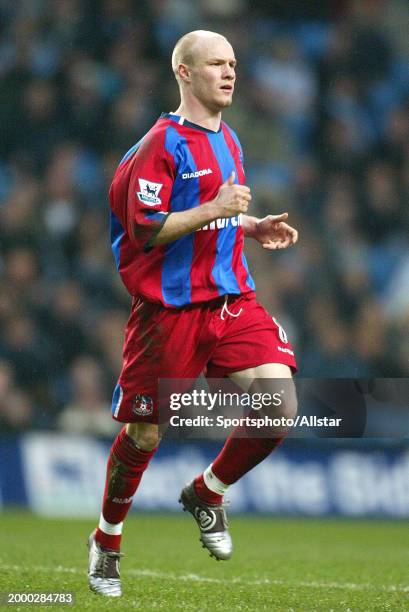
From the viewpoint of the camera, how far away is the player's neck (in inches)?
202

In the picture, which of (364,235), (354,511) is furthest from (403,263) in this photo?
(354,511)

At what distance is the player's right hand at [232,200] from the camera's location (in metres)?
4.71

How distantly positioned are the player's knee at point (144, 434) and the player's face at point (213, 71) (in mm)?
1429

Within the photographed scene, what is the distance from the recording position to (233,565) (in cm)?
659

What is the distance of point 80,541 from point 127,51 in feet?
19.2

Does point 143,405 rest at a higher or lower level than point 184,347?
lower

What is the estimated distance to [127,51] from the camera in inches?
474

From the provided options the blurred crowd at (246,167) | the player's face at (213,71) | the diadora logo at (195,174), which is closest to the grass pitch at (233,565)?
the blurred crowd at (246,167)

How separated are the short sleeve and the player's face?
32cm

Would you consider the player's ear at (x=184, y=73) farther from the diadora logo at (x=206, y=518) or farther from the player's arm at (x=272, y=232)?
the diadora logo at (x=206, y=518)

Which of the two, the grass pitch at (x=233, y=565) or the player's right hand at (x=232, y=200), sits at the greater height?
the player's right hand at (x=232, y=200)

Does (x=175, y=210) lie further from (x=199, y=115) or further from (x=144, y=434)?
(x=144, y=434)

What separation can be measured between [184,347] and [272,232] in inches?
28.7

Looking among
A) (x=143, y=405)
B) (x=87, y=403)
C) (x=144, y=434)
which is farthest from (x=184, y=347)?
(x=87, y=403)
